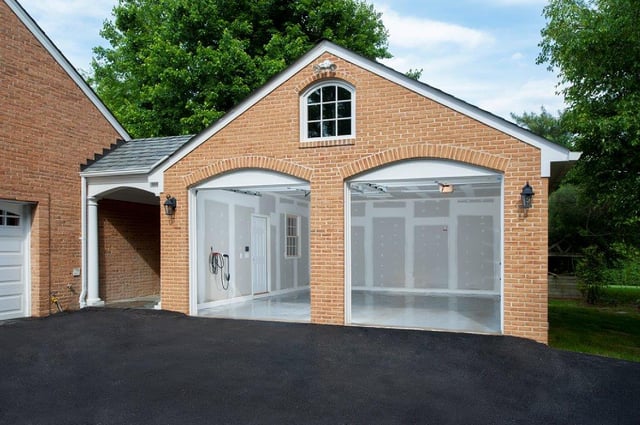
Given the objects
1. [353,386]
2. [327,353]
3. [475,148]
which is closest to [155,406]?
[353,386]

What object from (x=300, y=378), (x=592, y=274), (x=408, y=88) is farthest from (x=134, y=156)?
(x=592, y=274)

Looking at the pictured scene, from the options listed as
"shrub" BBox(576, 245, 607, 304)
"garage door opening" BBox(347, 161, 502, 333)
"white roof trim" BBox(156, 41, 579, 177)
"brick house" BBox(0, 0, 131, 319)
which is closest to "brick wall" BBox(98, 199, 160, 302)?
"brick house" BBox(0, 0, 131, 319)

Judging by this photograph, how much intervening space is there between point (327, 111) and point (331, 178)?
1.31 m

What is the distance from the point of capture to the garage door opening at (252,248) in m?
10.7

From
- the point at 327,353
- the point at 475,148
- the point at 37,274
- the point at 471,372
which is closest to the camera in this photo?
the point at 471,372

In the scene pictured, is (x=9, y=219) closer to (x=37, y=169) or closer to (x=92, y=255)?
(x=37, y=169)

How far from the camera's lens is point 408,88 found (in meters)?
8.98

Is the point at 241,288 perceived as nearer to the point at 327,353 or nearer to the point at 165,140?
the point at 165,140

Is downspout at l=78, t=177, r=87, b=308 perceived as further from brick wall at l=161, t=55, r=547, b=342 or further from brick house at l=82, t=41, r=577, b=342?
brick wall at l=161, t=55, r=547, b=342

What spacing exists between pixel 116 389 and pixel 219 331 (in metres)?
3.18

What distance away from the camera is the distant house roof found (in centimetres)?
1152

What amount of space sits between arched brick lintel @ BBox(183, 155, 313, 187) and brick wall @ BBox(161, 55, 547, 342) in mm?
19

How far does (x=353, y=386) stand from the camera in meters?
5.97

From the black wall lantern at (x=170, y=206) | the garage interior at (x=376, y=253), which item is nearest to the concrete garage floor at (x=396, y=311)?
the garage interior at (x=376, y=253)
